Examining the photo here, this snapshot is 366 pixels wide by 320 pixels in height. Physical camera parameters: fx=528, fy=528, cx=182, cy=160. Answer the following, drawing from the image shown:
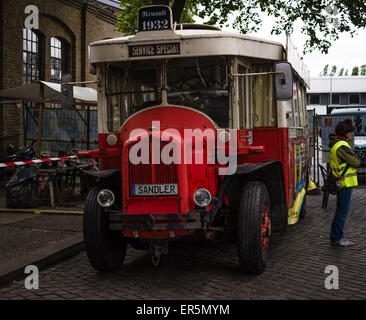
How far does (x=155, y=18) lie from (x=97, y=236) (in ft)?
8.09

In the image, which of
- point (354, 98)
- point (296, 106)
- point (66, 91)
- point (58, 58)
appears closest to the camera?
point (66, 91)

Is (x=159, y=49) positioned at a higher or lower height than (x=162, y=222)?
higher

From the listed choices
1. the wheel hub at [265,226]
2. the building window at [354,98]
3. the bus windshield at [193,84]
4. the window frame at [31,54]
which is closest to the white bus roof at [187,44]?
the bus windshield at [193,84]

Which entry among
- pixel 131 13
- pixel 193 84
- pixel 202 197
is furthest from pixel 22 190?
pixel 131 13

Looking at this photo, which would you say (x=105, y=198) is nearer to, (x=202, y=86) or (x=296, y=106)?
(x=202, y=86)

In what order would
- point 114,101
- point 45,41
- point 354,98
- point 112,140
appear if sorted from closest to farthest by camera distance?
point 112,140
point 114,101
point 45,41
point 354,98

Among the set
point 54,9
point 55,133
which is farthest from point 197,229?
point 54,9

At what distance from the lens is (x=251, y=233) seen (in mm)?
5480

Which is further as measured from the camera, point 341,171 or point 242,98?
point 341,171

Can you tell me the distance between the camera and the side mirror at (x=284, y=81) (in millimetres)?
5691

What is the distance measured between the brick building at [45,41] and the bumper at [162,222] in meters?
11.3

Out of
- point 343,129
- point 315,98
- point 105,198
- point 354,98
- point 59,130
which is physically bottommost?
point 105,198

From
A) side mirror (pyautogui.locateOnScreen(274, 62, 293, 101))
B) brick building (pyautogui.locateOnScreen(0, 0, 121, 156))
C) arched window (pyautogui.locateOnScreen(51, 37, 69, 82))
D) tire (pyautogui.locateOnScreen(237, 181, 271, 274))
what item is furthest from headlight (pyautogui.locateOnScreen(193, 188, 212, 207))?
arched window (pyautogui.locateOnScreen(51, 37, 69, 82))
